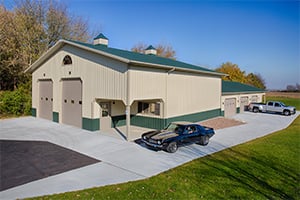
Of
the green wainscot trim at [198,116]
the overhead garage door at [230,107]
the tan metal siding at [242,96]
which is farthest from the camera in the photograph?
the overhead garage door at [230,107]

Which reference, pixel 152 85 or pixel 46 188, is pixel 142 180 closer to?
pixel 46 188

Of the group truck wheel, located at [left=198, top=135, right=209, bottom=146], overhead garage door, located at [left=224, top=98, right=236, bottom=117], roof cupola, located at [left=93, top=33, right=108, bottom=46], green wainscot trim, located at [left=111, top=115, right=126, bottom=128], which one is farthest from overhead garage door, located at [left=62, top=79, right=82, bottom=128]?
overhead garage door, located at [left=224, top=98, right=236, bottom=117]

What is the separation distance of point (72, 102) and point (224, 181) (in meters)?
12.6

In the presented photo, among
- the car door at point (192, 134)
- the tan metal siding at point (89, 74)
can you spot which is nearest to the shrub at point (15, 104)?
the tan metal siding at point (89, 74)

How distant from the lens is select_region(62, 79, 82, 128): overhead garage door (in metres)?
15.8

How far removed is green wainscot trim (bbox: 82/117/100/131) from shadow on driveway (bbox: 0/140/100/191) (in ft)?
10.7

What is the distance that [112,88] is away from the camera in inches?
527

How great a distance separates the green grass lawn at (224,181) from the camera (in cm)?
636

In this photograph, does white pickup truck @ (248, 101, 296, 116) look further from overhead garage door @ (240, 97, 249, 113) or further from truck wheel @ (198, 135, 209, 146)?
truck wheel @ (198, 135, 209, 146)

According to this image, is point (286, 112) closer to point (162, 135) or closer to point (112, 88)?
point (162, 135)

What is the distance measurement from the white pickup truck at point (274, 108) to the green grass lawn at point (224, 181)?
17.4 metres

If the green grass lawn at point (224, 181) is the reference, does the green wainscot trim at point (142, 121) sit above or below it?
above

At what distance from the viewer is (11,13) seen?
26516 mm

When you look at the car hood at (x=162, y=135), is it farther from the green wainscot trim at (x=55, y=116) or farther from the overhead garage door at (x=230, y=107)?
the overhead garage door at (x=230, y=107)
